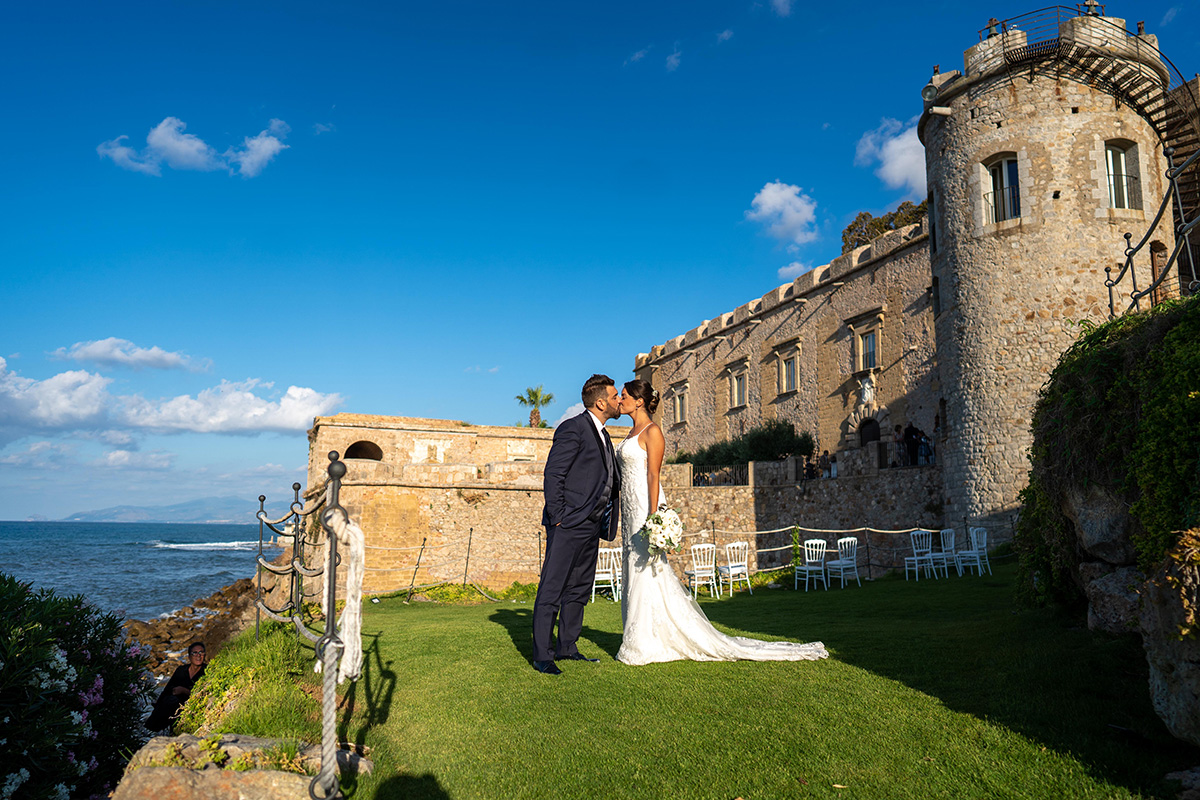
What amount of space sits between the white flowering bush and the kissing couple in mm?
2725

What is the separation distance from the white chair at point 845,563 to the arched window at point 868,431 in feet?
26.2

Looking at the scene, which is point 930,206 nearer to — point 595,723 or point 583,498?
point 583,498

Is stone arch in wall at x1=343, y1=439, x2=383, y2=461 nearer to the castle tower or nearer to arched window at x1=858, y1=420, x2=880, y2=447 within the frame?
arched window at x1=858, y1=420, x2=880, y2=447

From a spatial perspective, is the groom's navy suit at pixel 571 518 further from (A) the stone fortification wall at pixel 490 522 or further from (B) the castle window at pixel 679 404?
(B) the castle window at pixel 679 404

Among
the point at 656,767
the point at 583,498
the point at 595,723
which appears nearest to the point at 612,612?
the point at 583,498

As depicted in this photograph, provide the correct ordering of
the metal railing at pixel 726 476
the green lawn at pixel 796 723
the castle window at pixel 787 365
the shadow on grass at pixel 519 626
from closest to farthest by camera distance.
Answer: the green lawn at pixel 796 723
the shadow on grass at pixel 519 626
the metal railing at pixel 726 476
the castle window at pixel 787 365

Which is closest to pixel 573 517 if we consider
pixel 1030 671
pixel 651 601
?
pixel 651 601

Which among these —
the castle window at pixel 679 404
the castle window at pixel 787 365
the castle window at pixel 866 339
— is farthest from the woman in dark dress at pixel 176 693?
the castle window at pixel 679 404

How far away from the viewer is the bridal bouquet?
5227 millimetres

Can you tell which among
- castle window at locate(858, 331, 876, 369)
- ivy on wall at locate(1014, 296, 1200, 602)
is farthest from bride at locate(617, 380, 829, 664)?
castle window at locate(858, 331, 876, 369)

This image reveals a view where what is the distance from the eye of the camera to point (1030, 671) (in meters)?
4.05

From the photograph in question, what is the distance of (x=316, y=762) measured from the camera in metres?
3.13

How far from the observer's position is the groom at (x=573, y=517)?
17.7 ft

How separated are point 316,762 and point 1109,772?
3.31 meters
